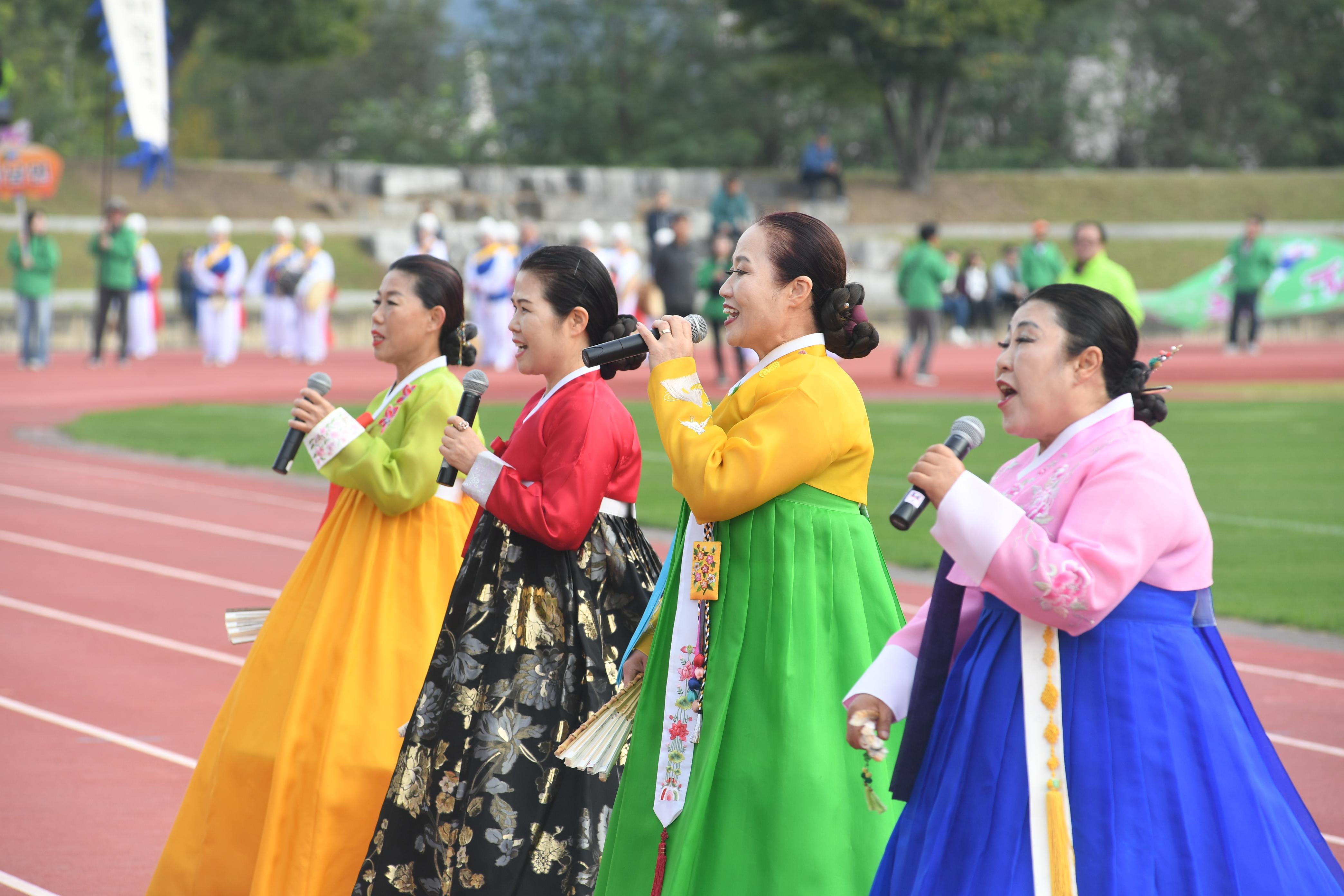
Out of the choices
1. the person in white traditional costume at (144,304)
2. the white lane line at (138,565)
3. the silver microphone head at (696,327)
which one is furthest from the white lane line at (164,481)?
the person in white traditional costume at (144,304)

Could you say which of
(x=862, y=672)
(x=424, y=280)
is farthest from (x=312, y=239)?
(x=862, y=672)

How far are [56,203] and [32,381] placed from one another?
1402 cm

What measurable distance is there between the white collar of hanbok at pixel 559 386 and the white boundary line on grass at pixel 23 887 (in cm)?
187

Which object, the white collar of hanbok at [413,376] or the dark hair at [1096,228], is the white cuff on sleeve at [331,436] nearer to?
the white collar of hanbok at [413,376]

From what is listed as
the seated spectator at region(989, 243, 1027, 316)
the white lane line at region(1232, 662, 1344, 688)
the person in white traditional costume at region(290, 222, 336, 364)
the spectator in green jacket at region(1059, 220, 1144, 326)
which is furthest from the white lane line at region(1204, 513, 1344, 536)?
the seated spectator at region(989, 243, 1027, 316)

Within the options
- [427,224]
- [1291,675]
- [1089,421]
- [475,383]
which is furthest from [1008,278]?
[1089,421]

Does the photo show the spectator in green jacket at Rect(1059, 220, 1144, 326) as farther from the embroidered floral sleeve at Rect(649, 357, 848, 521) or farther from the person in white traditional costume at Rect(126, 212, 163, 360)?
the person in white traditional costume at Rect(126, 212, 163, 360)

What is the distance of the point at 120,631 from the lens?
7098mm

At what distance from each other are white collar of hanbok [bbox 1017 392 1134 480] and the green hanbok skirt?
0.55 metres

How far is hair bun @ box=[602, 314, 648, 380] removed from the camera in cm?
332

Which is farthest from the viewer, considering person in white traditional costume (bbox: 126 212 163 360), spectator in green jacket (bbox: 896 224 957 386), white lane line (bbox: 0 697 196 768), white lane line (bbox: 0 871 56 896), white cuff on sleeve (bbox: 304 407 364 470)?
person in white traditional costume (bbox: 126 212 163 360)

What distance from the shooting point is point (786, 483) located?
2914 mm

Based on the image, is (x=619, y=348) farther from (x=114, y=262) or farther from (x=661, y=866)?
(x=114, y=262)

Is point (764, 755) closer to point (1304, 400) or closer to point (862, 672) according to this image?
point (862, 672)
